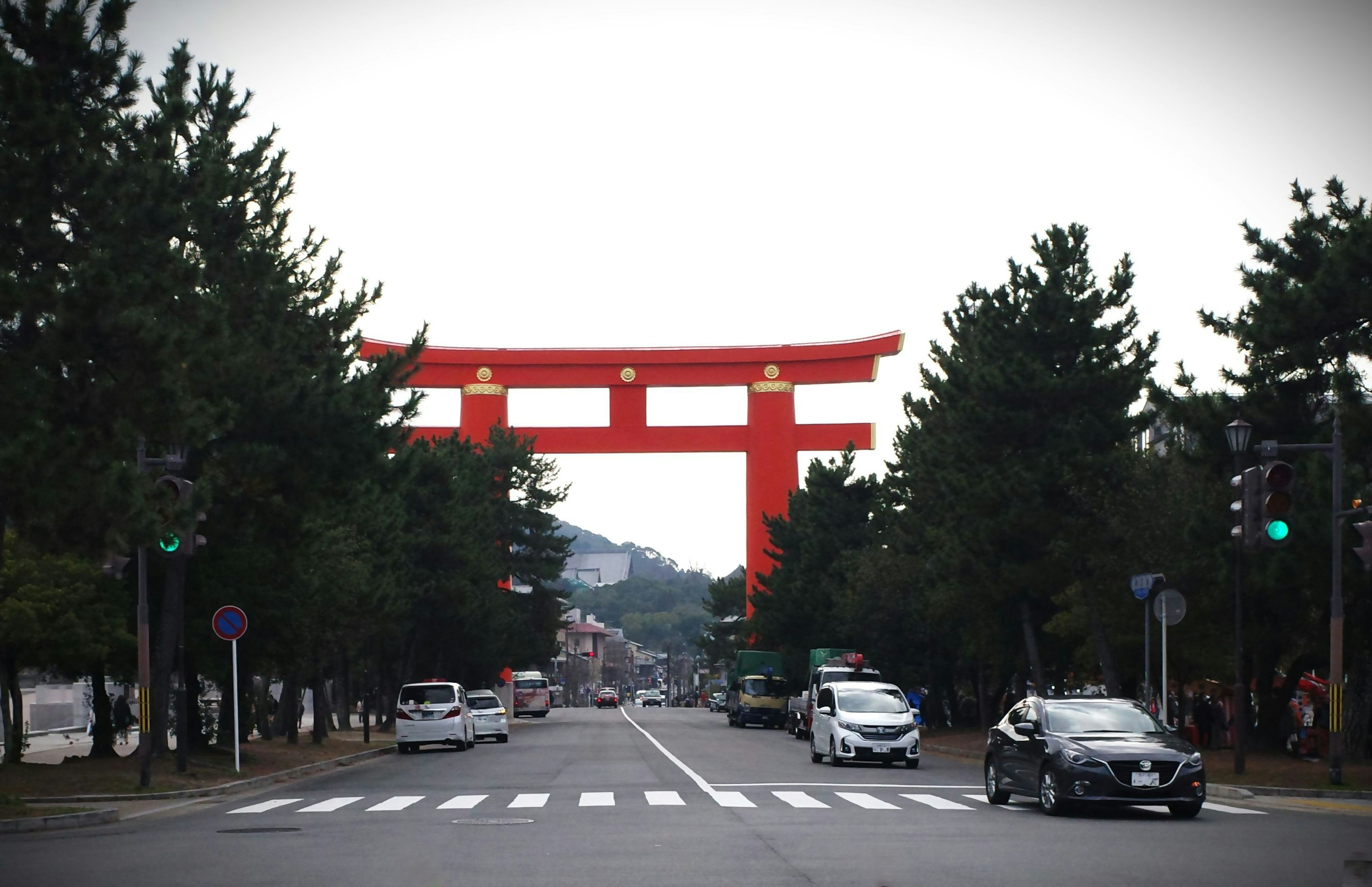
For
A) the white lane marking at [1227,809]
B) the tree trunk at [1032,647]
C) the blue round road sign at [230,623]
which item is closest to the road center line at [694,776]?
the white lane marking at [1227,809]

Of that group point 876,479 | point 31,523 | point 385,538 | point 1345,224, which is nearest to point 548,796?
point 31,523

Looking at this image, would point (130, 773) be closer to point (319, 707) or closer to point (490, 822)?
point (490, 822)

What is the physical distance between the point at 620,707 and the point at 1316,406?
109 m

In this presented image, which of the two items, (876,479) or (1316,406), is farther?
(876,479)

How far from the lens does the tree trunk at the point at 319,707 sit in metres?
43.2

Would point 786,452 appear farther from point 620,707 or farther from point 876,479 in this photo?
point 620,707

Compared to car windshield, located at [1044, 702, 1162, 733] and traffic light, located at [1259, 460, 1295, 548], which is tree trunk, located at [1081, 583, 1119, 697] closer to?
traffic light, located at [1259, 460, 1295, 548]

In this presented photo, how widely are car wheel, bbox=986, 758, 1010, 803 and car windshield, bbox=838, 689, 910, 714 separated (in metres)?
10.6

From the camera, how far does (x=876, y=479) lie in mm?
68812

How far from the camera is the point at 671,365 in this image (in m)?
59.3

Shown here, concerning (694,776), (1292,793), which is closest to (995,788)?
(1292,793)

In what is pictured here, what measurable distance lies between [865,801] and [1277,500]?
685 cm

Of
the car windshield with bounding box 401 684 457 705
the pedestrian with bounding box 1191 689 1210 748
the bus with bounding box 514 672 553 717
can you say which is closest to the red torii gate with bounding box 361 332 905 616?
the car windshield with bounding box 401 684 457 705

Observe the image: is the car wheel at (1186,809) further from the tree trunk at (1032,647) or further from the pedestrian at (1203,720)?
the tree trunk at (1032,647)
